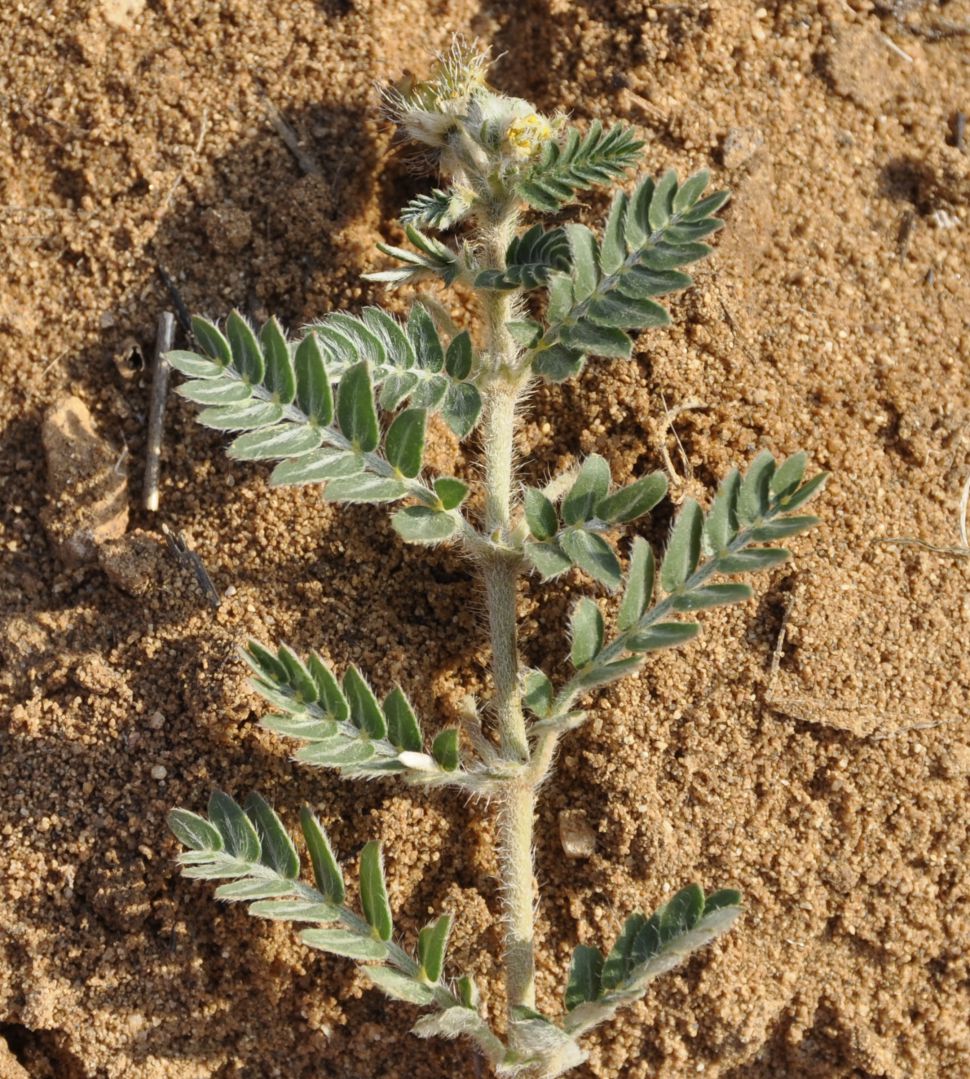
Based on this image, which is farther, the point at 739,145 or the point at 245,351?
the point at 739,145

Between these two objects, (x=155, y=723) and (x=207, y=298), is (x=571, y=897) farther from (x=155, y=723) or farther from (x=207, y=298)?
(x=207, y=298)

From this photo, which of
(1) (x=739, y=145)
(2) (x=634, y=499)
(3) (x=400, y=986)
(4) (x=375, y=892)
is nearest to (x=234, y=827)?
(4) (x=375, y=892)

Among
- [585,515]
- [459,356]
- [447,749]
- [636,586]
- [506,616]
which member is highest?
[459,356]

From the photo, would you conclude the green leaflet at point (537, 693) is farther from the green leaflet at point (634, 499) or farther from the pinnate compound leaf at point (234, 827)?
the pinnate compound leaf at point (234, 827)

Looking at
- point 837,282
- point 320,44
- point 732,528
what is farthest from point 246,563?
point 837,282

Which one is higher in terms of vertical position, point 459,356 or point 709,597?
point 459,356

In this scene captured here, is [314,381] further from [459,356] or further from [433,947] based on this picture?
[433,947]

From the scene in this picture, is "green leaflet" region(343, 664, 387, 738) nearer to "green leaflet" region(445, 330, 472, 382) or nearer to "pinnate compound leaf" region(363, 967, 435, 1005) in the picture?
"pinnate compound leaf" region(363, 967, 435, 1005)
